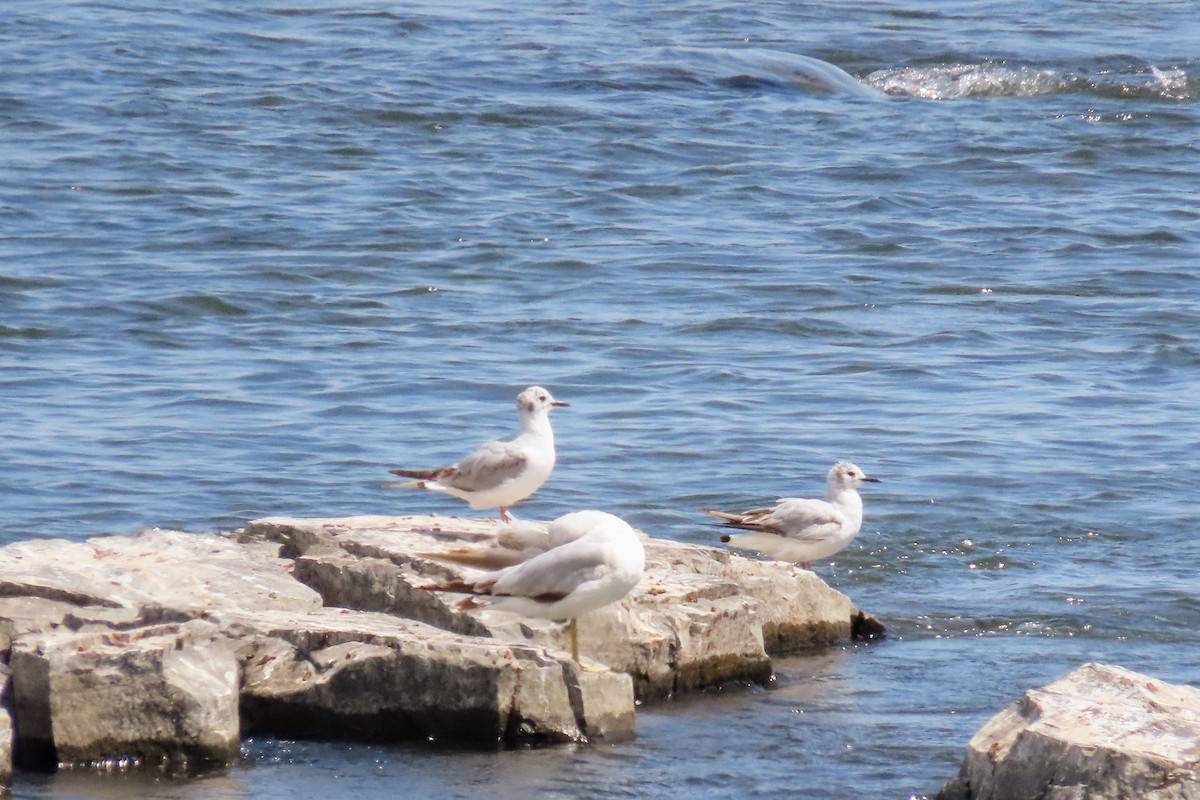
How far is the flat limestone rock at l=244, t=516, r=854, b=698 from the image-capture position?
21.7 feet

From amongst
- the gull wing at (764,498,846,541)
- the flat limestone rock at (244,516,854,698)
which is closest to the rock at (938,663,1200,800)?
the flat limestone rock at (244,516,854,698)

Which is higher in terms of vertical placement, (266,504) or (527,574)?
(527,574)

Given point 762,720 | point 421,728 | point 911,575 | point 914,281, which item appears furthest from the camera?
point 914,281

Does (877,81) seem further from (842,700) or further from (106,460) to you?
(842,700)

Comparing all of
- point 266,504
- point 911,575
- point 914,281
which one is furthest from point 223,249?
point 911,575

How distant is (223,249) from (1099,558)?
9164 millimetres

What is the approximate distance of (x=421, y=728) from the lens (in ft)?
19.5

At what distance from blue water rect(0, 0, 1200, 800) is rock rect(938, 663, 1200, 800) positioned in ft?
1.28

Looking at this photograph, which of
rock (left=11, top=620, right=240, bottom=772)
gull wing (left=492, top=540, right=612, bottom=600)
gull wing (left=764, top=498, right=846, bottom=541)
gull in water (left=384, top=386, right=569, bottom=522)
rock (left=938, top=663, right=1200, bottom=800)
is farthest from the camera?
gull wing (left=764, top=498, right=846, bottom=541)

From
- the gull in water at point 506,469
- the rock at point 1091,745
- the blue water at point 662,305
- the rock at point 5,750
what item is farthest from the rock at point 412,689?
the gull in water at point 506,469

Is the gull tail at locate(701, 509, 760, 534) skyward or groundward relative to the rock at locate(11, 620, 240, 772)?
groundward

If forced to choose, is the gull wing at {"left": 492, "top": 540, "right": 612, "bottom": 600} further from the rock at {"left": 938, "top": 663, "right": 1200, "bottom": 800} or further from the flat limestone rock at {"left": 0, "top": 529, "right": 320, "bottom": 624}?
the rock at {"left": 938, "top": 663, "right": 1200, "bottom": 800}

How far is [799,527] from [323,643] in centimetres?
289

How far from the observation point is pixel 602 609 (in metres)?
6.68
